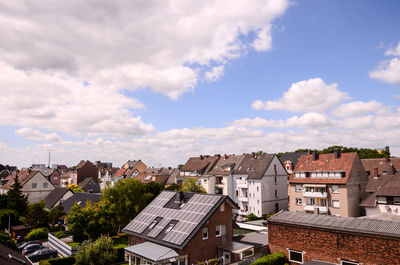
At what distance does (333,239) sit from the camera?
2211 centimetres

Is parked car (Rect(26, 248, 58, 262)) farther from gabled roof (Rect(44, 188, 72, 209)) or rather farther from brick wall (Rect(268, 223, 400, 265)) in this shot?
brick wall (Rect(268, 223, 400, 265))

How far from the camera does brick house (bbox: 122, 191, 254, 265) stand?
2564 cm

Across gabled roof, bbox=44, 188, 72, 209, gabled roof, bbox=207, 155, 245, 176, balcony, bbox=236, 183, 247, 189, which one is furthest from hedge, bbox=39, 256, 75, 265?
gabled roof, bbox=207, 155, 245, 176

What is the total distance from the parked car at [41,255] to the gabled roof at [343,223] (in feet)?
91.1

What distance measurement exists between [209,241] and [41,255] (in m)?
22.1

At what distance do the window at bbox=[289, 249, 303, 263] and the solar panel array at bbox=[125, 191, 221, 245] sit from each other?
8379 mm

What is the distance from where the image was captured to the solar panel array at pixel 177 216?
27.0 metres

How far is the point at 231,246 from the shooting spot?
28375 mm

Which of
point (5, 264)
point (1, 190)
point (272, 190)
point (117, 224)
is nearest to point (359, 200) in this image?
point (272, 190)

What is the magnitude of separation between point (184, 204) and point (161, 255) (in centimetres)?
732

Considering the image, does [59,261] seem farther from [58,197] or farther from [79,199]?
[58,197]

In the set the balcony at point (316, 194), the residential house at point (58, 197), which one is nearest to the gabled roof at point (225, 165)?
the balcony at point (316, 194)

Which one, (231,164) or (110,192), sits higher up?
(231,164)

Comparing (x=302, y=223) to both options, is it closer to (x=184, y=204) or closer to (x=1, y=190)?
(x=184, y=204)
